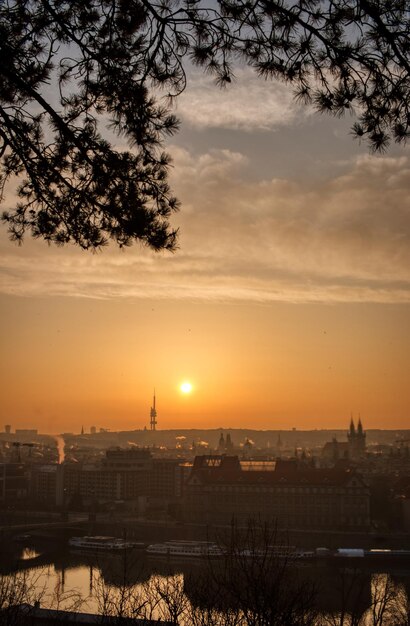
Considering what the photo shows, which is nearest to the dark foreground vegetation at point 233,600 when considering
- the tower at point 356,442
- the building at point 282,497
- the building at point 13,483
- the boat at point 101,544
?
the boat at point 101,544

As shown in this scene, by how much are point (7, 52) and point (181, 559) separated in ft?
61.8

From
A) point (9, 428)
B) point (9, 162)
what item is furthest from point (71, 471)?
point (9, 428)

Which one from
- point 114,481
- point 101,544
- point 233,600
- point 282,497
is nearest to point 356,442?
point 114,481

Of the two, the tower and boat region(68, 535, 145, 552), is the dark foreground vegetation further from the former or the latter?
the tower

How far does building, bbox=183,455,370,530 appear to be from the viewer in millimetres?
27719

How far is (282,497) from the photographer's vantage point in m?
28.7

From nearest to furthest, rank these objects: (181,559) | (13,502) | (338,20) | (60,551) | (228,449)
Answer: (338,20)
(181,559)
(60,551)
(13,502)
(228,449)

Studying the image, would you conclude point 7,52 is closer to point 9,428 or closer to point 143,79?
point 143,79

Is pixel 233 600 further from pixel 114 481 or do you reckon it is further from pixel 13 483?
pixel 13 483

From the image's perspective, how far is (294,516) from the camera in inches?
1102

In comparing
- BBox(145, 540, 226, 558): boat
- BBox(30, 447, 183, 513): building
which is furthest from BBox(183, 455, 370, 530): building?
BBox(30, 447, 183, 513): building

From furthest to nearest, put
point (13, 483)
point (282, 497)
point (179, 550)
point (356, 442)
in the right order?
point (356, 442) < point (13, 483) < point (282, 497) < point (179, 550)

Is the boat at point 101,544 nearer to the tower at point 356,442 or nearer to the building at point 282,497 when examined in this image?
the building at point 282,497

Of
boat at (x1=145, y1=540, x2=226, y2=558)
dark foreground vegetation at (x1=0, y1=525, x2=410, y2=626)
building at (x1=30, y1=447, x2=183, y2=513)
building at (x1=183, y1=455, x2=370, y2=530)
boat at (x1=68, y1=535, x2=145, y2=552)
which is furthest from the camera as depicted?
building at (x1=30, y1=447, x2=183, y2=513)
